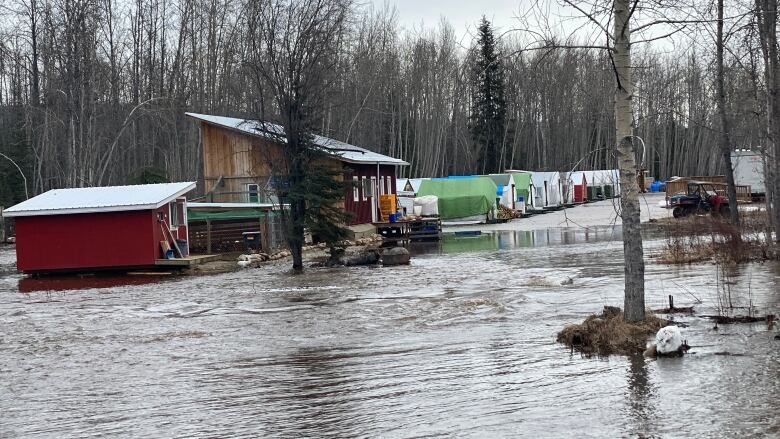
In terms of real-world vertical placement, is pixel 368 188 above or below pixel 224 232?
above

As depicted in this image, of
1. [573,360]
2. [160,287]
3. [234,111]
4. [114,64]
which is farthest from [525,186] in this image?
Answer: [573,360]

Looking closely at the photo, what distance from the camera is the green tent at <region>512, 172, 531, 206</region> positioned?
71.1 meters

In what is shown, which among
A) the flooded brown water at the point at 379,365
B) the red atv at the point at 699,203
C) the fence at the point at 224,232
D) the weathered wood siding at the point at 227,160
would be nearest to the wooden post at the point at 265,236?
the fence at the point at 224,232

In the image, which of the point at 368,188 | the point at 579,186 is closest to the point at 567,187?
the point at 368,188

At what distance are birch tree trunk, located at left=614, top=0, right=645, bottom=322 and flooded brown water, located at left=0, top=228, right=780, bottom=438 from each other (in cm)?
112

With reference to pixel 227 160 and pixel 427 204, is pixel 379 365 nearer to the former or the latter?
pixel 227 160

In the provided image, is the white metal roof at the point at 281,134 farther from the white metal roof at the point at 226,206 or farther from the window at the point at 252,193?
the white metal roof at the point at 226,206

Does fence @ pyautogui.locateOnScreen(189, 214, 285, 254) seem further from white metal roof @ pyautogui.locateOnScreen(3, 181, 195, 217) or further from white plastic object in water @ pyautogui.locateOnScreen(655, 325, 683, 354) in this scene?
white plastic object in water @ pyautogui.locateOnScreen(655, 325, 683, 354)

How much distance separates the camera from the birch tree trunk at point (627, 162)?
40.9 feet

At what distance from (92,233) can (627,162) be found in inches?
916

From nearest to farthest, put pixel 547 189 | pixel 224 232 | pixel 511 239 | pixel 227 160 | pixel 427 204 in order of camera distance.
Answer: pixel 224 232 < pixel 511 239 < pixel 227 160 < pixel 427 204 < pixel 547 189

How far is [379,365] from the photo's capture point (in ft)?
41.6

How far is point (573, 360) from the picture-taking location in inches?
480

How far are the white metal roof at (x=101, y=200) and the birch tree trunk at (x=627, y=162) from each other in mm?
21304
